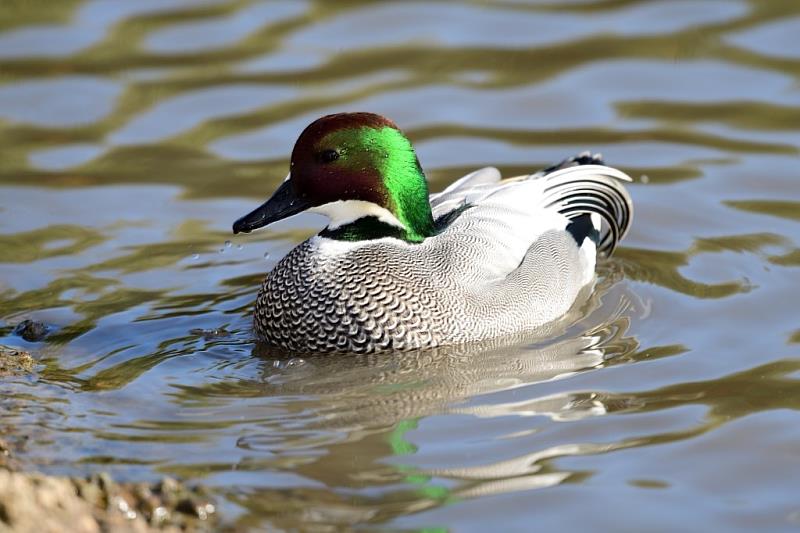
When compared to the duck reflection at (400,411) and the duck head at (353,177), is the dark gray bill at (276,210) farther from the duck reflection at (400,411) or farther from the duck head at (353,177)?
the duck reflection at (400,411)

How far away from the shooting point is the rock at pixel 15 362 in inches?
280

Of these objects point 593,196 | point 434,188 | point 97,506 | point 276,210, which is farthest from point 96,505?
point 434,188

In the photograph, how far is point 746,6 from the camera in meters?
12.5

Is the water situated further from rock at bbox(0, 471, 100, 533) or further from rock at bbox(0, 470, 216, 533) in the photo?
rock at bbox(0, 471, 100, 533)

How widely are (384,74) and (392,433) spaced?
5.96 m

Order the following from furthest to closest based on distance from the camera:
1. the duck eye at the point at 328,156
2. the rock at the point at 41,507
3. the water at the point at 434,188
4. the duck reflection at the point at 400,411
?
the duck eye at the point at 328,156 < the water at the point at 434,188 < the duck reflection at the point at 400,411 < the rock at the point at 41,507

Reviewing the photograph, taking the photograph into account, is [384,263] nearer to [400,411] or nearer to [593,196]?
[400,411]

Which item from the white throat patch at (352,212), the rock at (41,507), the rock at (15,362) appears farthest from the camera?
the white throat patch at (352,212)

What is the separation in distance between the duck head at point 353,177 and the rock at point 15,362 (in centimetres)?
131

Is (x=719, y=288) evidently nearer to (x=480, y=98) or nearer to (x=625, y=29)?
(x=480, y=98)

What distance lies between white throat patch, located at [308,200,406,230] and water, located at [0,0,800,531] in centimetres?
82

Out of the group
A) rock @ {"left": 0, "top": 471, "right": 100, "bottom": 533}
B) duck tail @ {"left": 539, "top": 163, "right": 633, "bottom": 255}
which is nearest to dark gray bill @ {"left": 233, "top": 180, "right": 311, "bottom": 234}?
duck tail @ {"left": 539, "top": 163, "right": 633, "bottom": 255}

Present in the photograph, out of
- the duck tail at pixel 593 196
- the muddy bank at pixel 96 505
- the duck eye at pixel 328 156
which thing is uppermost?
the duck eye at pixel 328 156

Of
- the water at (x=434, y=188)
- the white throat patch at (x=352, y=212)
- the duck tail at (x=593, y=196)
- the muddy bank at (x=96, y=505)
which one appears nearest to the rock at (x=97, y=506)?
the muddy bank at (x=96, y=505)
